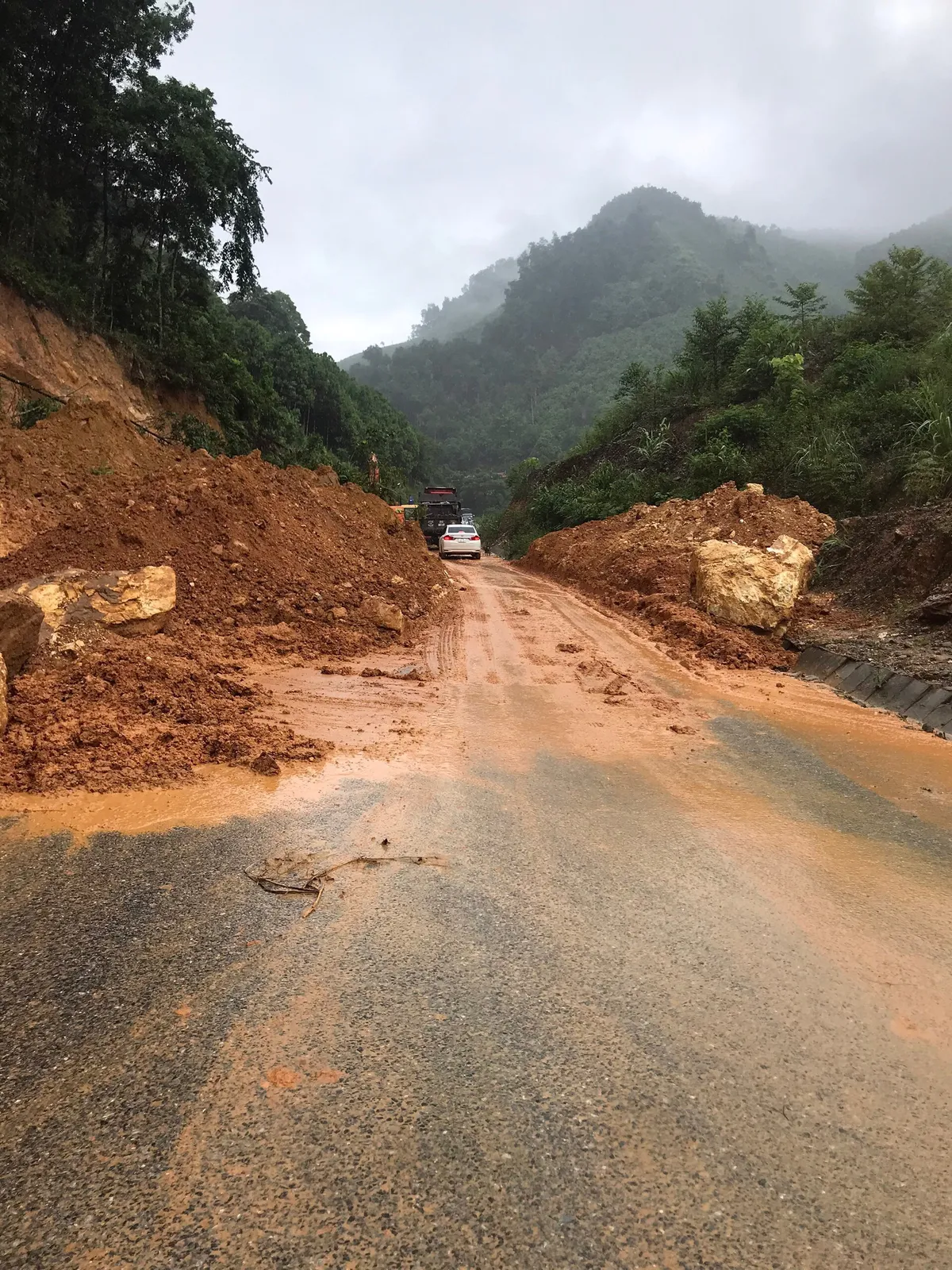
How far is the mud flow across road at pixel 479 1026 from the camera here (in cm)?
182

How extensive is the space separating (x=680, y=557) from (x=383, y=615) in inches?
271

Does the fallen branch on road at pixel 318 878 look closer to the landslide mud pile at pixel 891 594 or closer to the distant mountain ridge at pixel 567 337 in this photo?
the landslide mud pile at pixel 891 594

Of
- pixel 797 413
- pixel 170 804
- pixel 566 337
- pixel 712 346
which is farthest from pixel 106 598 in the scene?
pixel 566 337

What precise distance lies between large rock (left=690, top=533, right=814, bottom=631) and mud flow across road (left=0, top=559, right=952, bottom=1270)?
207 inches

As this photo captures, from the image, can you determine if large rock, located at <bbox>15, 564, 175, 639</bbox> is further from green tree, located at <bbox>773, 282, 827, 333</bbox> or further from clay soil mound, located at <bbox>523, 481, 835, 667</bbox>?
green tree, located at <bbox>773, 282, 827, 333</bbox>

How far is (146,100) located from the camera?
20.7 meters

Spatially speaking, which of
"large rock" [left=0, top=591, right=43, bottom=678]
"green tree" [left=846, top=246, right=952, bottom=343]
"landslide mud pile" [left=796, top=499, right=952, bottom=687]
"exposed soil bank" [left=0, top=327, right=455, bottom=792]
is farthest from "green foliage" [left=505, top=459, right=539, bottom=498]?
"large rock" [left=0, top=591, right=43, bottom=678]

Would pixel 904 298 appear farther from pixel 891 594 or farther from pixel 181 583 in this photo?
pixel 181 583

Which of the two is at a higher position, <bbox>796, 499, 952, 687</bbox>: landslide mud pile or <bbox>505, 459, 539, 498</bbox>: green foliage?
<bbox>505, 459, 539, 498</bbox>: green foliage

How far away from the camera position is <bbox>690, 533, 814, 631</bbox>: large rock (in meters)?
10.1

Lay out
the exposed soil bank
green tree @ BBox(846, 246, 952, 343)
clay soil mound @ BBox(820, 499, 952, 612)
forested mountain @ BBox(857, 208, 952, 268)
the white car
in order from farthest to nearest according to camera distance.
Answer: forested mountain @ BBox(857, 208, 952, 268)
the white car
green tree @ BBox(846, 246, 952, 343)
clay soil mound @ BBox(820, 499, 952, 612)
the exposed soil bank

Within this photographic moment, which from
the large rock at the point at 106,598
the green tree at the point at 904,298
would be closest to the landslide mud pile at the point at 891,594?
the large rock at the point at 106,598

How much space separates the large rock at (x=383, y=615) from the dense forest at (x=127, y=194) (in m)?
14.6

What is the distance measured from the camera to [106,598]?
6.67 meters
